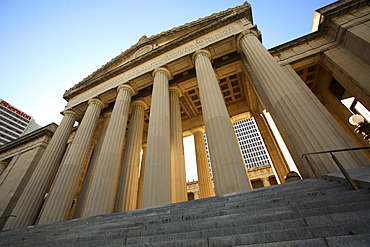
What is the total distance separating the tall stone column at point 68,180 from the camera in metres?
10.5

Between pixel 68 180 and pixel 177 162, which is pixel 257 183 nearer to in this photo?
pixel 177 162

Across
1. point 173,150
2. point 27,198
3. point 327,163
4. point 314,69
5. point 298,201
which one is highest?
point 314,69

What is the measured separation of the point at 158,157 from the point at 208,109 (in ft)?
13.2

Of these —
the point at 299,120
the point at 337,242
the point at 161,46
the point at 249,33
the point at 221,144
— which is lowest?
the point at 337,242

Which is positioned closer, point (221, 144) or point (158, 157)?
point (221, 144)

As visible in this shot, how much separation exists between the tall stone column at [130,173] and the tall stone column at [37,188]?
20.4ft

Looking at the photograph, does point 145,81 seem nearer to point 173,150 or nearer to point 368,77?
point 173,150

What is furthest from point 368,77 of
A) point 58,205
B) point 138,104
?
point 58,205

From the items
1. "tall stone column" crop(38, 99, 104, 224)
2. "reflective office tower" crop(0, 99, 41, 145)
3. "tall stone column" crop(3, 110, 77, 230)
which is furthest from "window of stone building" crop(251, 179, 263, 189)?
"reflective office tower" crop(0, 99, 41, 145)

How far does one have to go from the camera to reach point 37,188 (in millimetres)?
12555

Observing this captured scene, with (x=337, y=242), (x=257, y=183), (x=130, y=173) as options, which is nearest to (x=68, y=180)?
(x=130, y=173)

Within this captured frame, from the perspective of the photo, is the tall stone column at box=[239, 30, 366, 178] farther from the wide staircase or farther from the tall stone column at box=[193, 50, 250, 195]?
the wide staircase

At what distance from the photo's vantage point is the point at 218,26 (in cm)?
1410

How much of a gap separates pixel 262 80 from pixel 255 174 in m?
17.0
